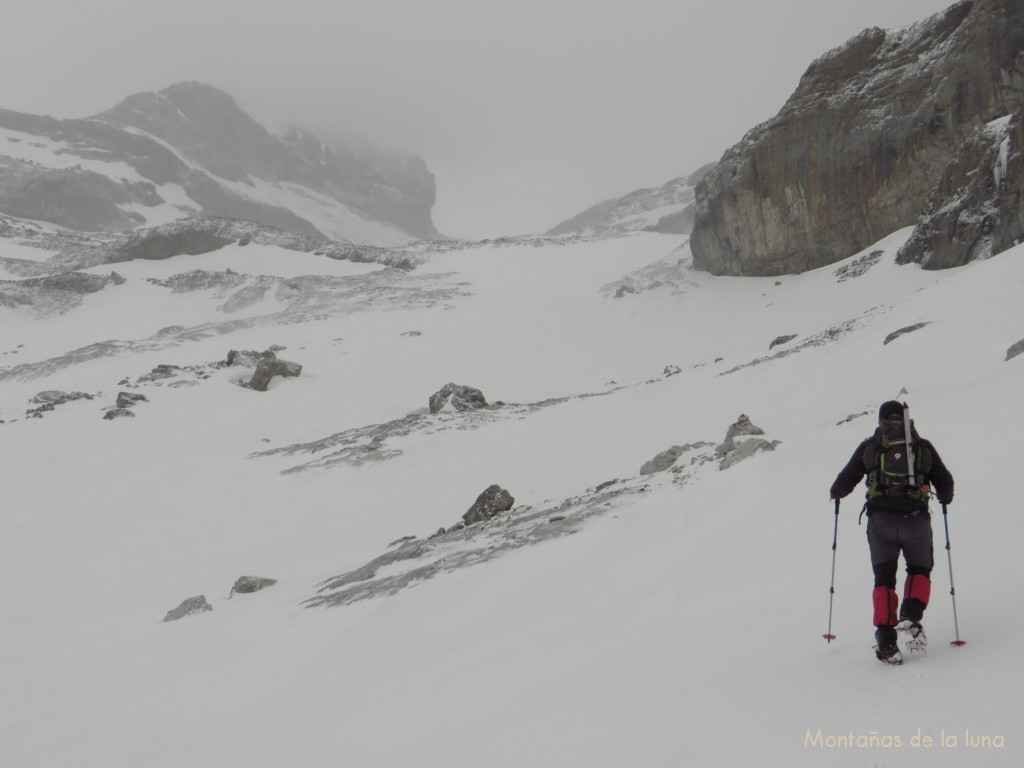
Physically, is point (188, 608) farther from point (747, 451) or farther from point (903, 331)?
point (903, 331)

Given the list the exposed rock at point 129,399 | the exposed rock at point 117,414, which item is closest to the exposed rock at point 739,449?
the exposed rock at point 117,414

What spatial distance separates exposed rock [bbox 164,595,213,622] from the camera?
12.0 metres

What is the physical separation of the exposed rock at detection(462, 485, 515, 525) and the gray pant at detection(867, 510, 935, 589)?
32.3 ft

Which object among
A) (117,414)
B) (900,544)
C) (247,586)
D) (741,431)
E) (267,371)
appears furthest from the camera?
(267,371)

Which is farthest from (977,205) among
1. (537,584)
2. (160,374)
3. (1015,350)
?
(160,374)

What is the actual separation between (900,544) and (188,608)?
11.4 m

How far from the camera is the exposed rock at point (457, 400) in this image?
2575 centimetres

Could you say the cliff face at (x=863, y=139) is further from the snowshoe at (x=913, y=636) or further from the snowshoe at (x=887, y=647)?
the snowshoe at (x=887, y=647)

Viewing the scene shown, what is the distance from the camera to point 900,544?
16.6 ft

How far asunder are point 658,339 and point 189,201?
118m

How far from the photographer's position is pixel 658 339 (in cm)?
3750

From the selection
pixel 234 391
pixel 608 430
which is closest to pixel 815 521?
pixel 608 430

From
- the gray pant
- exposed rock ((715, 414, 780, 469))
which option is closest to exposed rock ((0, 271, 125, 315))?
exposed rock ((715, 414, 780, 469))

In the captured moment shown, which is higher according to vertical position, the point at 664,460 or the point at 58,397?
the point at 58,397
